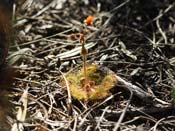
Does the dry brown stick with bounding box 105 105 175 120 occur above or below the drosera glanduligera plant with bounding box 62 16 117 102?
below

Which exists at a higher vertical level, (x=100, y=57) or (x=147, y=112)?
(x=100, y=57)

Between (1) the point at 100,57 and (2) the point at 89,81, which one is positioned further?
(1) the point at 100,57

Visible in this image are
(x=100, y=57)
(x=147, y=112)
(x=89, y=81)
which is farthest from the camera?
(x=100, y=57)

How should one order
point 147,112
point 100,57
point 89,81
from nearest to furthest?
1. point 147,112
2. point 89,81
3. point 100,57

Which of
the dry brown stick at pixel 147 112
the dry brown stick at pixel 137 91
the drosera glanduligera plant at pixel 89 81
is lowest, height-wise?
the dry brown stick at pixel 147 112

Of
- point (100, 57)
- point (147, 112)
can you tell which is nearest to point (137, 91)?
point (147, 112)

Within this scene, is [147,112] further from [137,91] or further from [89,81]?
[89,81]

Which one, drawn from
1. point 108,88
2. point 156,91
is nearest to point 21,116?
point 108,88
